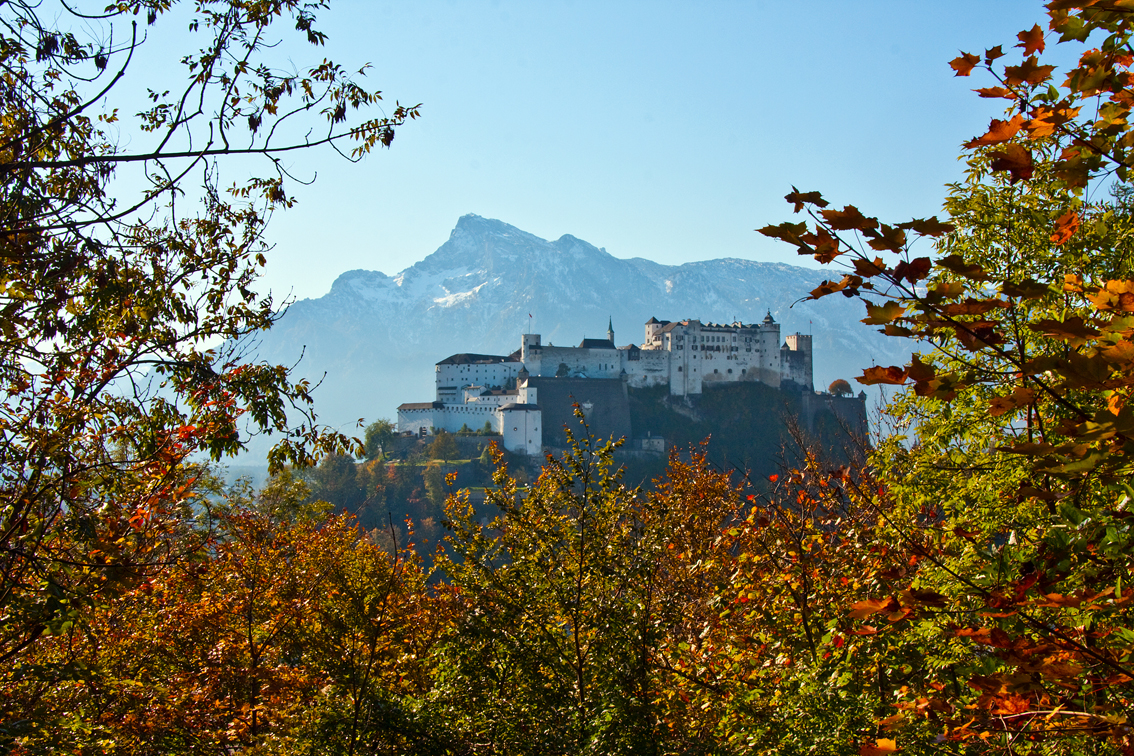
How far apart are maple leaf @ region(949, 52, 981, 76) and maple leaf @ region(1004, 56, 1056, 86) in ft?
0.47

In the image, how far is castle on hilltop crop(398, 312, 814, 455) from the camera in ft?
244

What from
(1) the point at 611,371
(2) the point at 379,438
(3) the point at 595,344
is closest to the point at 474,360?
(3) the point at 595,344

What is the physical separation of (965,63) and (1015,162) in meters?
0.77

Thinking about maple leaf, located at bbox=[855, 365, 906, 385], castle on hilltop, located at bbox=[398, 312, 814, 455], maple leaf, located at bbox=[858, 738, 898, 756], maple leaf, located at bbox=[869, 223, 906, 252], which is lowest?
maple leaf, located at bbox=[858, 738, 898, 756]

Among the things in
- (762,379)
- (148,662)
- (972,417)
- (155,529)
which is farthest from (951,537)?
(762,379)

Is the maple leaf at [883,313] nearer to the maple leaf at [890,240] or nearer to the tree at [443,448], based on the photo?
the maple leaf at [890,240]

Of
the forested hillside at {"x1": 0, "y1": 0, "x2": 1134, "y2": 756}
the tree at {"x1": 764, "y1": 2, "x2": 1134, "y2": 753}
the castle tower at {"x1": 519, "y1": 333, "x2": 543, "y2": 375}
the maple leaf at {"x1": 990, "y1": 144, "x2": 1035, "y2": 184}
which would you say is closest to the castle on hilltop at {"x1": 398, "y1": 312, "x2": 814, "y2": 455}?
the castle tower at {"x1": 519, "y1": 333, "x2": 543, "y2": 375}

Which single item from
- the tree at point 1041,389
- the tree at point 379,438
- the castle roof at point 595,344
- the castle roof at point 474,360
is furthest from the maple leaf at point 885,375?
the castle roof at point 474,360

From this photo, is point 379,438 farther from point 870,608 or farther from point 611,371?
point 870,608

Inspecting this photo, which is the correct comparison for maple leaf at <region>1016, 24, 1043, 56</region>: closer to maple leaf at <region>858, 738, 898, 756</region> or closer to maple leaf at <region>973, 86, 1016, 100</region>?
maple leaf at <region>973, 86, 1016, 100</region>

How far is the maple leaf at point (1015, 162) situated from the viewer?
212 cm

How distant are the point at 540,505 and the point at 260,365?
10.2 ft

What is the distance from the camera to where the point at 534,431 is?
68438mm

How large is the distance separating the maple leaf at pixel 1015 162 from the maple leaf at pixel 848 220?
395mm
